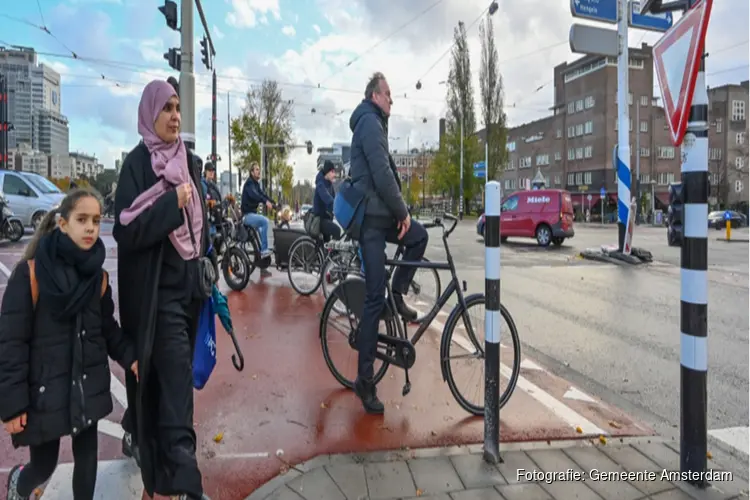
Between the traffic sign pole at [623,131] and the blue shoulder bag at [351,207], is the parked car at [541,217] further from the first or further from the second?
the blue shoulder bag at [351,207]

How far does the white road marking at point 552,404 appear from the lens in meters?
3.30

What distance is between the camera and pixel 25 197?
15.4 metres

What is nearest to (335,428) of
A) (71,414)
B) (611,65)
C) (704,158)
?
(71,414)

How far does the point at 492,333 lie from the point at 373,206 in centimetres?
115

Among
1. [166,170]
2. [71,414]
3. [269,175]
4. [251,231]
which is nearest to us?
[71,414]

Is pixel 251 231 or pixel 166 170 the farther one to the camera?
pixel 251 231

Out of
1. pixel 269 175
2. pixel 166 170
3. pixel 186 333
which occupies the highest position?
pixel 269 175

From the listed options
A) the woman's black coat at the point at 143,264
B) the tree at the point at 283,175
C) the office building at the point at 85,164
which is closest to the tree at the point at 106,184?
the woman's black coat at the point at 143,264

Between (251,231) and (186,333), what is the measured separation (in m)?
6.12

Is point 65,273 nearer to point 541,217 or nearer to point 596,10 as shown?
point 596,10

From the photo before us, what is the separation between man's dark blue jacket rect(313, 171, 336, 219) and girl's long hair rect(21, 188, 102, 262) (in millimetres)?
5293

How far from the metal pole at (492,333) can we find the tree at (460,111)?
5357cm

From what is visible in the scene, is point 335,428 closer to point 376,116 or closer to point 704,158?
point 376,116

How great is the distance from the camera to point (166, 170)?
231cm
